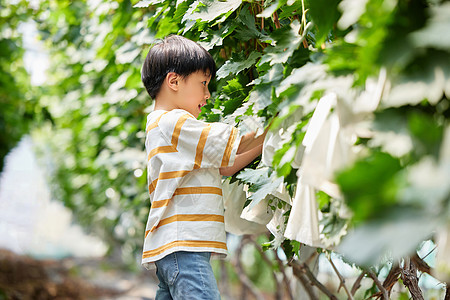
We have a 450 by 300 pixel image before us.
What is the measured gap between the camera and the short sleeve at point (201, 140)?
142 cm

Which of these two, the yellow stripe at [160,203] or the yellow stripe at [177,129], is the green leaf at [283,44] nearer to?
the yellow stripe at [177,129]

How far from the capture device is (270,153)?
127cm

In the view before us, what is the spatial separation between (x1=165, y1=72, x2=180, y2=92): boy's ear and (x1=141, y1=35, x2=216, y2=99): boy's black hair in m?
0.01

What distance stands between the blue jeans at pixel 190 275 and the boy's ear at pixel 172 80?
51 centimetres

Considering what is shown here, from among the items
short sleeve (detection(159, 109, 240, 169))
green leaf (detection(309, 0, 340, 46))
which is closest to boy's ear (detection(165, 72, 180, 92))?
short sleeve (detection(159, 109, 240, 169))

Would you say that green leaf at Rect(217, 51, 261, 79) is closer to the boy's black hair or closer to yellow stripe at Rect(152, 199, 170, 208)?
the boy's black hair

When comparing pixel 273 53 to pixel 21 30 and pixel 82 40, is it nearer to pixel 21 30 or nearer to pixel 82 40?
pixel 82 40

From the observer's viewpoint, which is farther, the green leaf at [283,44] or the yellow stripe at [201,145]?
the yellow stripe at [201,145]

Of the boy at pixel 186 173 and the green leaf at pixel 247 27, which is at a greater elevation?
the green leaf at pixel 247 27

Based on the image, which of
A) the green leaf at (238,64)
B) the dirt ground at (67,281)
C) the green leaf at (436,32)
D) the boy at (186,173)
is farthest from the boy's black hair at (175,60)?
the dirt ground at (67,281)

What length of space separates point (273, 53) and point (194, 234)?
0.59 m

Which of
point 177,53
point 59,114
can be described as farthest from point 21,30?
point 177,53

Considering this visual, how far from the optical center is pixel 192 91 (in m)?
1.63

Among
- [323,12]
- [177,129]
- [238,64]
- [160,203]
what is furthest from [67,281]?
[323,12]
